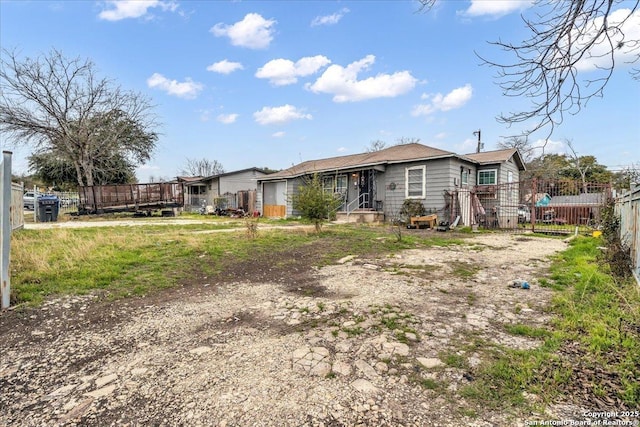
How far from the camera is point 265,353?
246cm

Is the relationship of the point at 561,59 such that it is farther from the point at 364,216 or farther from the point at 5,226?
the point at 364,216

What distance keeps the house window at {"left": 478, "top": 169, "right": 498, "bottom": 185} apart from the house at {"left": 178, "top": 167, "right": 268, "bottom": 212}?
14.6 metres

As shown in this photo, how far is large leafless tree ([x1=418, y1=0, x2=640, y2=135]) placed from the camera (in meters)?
2.46

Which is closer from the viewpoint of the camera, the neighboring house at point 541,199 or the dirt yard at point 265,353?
the dirt yard at point 265,353

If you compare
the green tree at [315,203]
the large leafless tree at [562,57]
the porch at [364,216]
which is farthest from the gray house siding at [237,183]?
the large leafless tree at [562,57]

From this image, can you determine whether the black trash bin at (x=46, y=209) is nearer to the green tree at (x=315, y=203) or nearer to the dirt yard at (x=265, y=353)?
the green tree at (x=315, y=203)

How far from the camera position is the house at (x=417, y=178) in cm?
1316

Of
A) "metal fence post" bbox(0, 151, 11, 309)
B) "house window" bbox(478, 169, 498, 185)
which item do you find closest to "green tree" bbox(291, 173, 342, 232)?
"metal fence post" bbox(0, 151, 11, 309)

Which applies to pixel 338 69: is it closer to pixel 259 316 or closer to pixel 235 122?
pixel 235 122

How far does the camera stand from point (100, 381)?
6.99ft

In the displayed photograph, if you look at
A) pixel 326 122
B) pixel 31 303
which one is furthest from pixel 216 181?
pixel 31 303

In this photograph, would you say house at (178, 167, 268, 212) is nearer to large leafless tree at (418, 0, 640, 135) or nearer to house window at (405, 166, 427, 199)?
house window at (405, 166, 427, 199)

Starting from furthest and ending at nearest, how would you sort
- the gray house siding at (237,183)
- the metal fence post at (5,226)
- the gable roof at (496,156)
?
the gray house siding at (237,183)
the gable roof at (496,156)
the metal fence post at (5,226)

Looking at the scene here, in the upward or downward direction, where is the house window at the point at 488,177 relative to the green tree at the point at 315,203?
upward
